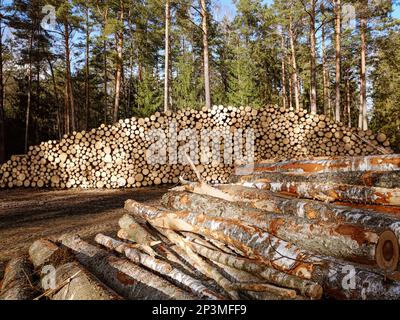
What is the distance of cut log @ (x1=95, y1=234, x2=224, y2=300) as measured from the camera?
6.67 feet

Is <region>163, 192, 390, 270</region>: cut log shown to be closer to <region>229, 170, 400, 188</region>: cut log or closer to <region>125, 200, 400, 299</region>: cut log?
<region>125, 200, 400, 299</region>: cut log

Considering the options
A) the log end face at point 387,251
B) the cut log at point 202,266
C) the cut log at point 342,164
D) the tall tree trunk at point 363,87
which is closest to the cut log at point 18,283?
the cut log at point 202,266

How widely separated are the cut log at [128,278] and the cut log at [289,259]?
0.94 metres

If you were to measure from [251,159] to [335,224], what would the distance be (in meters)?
7.46

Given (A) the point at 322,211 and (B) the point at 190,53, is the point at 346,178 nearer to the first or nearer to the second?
(A) the point at 322,211

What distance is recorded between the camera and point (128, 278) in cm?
237

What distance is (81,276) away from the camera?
7.02 feet

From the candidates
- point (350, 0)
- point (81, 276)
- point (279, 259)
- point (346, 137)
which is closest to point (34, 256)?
point (81, 276)

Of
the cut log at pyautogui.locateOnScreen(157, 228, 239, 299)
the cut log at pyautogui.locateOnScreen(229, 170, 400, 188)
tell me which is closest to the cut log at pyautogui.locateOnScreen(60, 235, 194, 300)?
the cut log at pyautogui.locateOnScreen(157, 228, 239, 299)

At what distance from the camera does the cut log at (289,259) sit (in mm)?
1960

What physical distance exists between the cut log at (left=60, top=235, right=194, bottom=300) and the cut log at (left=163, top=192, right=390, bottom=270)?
1.40m

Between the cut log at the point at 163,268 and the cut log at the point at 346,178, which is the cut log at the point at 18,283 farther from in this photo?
the cut log at the point at 346,178

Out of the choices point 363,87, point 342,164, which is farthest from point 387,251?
point 363,87

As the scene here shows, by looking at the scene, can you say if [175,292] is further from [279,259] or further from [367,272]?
[367,272]
